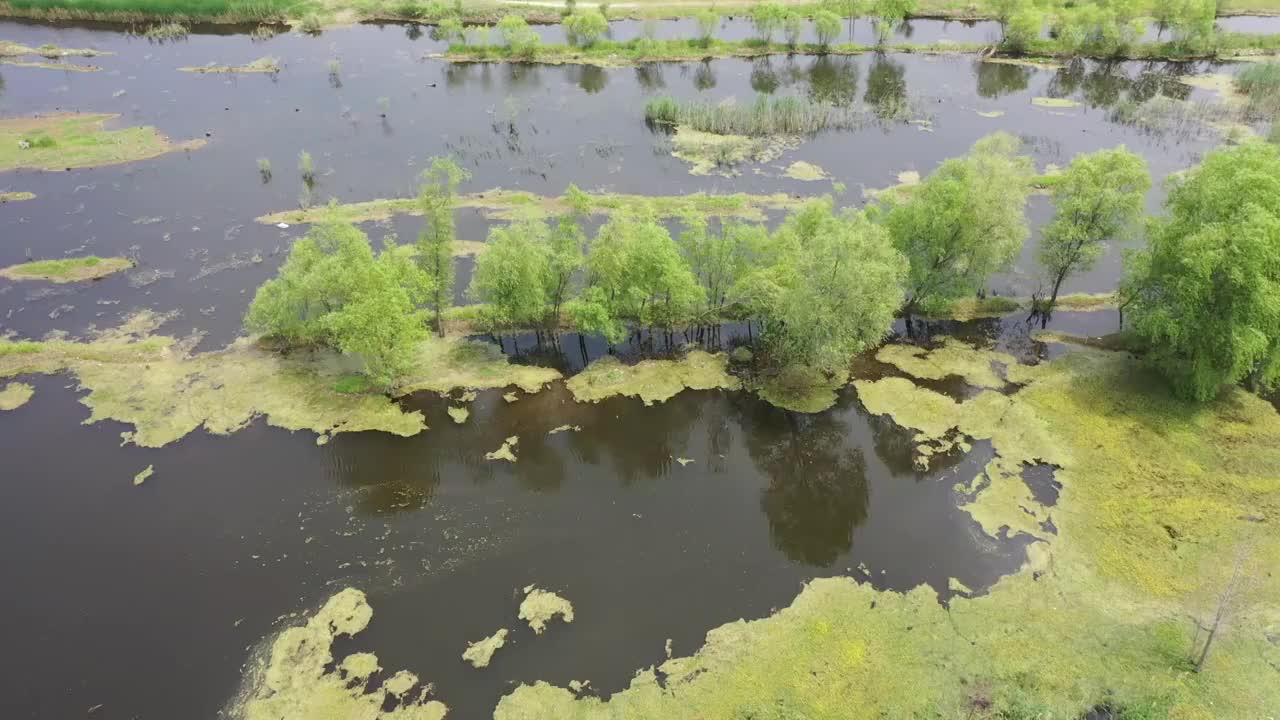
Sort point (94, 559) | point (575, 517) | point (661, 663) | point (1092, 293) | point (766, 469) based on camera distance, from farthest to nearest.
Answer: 1. point (1092, 293)
2. point (766, 469)
3. point (575, 517)
4. point (94, 559)
5. point (661, 663)

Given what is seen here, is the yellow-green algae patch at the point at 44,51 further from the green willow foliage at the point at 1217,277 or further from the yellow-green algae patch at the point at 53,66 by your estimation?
the green willow foliage at the point at 1217,277

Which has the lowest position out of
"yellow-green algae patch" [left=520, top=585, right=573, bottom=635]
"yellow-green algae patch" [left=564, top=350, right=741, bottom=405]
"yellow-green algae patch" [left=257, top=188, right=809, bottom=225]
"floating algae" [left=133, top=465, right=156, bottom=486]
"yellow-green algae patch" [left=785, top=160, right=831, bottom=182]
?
"yellow-green algae patch" [left=520, top=585, right=573, bottom=635]

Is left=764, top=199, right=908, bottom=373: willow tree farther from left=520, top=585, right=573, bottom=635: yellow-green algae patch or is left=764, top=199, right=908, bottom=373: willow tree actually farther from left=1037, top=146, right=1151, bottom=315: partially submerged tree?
left=520, top=585, right=573, bottom=635: yellow-green algae patch

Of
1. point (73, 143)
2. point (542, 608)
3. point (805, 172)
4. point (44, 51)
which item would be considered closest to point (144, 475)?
point (542, 608)

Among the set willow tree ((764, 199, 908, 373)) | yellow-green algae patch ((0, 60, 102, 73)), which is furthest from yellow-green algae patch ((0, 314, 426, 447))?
yellow-green algae patch ((0, 60, 102, 73))

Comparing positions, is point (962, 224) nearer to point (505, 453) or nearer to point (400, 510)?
point (505, 453)

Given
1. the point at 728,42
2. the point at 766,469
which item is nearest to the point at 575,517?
the point at 766,469

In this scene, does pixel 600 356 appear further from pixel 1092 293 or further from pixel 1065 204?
pixel 1092 293
